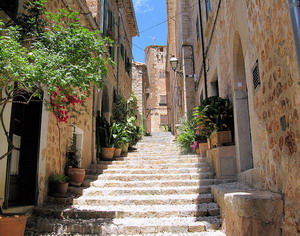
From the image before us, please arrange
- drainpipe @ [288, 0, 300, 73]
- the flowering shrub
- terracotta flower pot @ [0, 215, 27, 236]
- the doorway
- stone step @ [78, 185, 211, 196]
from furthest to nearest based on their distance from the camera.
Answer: stone step @ [78, 185, 211, 196]
the doorway
the flowering shrub
terracotta flower pot @ [0, 215, 27, 236]
drainpipe @ [288, 0, 300, 73]

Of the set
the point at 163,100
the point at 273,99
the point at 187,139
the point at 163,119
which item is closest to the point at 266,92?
the point at 273,99

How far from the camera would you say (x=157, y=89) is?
107ft

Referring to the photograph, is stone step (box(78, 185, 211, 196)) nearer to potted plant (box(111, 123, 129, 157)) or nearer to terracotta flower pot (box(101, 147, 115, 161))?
terracotta flower pot (box(101, 147, 115, 161))

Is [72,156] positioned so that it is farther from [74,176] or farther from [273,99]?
[273,99]

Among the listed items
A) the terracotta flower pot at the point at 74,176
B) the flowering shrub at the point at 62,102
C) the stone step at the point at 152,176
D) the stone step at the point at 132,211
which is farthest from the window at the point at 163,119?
the flowering shrub at the point at 62,102

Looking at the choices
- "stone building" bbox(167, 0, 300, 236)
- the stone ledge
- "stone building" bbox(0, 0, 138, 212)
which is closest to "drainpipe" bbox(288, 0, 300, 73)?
"stone building" bbox(167, 0, 300, 236)

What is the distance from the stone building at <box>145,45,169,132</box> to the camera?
31.8 m

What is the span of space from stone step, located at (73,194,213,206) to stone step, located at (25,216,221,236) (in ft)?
2.47

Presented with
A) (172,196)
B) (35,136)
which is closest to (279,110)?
(172,196)

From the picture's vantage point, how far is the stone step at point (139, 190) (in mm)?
5785

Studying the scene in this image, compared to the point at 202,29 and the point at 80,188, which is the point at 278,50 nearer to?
the point at 80,188

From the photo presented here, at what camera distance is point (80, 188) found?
6.19 m

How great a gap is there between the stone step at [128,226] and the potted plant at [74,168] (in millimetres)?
1901

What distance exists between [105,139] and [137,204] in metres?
4.06
